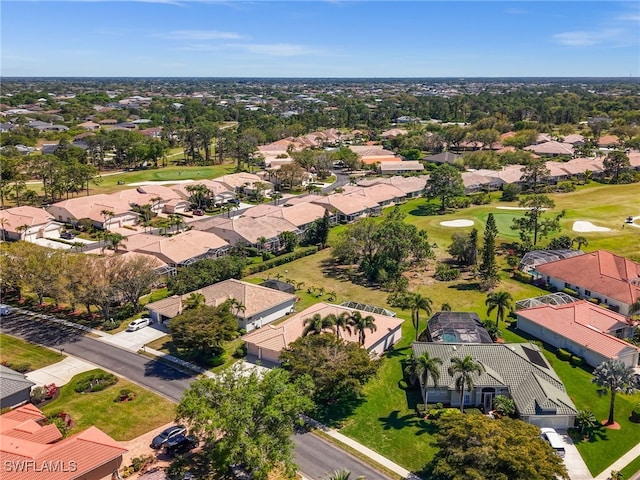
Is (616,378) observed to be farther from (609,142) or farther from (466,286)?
(609,142)

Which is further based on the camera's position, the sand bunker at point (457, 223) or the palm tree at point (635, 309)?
the sand bunker at point (457, 223)

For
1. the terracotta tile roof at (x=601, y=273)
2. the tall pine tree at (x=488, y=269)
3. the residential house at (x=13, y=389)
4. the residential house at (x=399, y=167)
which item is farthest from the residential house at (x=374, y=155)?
the residential house at (x=13, y=389)

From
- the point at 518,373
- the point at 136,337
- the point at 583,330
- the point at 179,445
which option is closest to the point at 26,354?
the point at 136,337

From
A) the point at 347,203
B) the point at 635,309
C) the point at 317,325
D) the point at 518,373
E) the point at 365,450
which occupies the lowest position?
the point at 365,450

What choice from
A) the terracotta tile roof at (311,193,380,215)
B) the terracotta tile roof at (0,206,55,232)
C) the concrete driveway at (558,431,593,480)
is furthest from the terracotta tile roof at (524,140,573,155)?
the terracotta tile roof at (0,206,55,232)

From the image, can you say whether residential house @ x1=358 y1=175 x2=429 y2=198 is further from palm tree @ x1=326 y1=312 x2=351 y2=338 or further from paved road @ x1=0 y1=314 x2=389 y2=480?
paved road @ x1=0 y1=314 x2=389 y2=480

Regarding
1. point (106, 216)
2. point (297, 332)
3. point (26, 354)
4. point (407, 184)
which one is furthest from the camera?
point (407, 184)

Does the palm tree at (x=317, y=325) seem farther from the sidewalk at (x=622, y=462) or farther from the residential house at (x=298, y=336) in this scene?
the sidewalk at (x=622, y=462)
